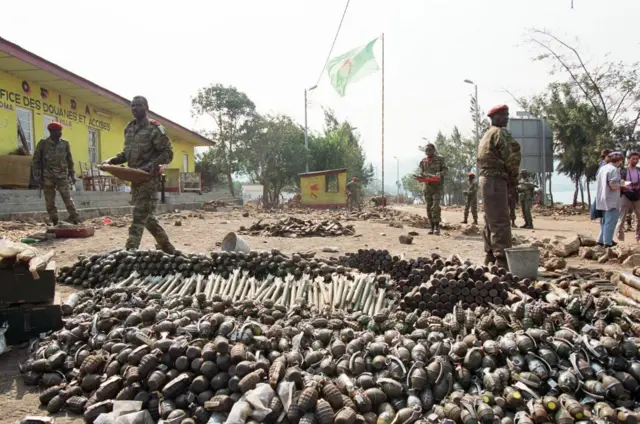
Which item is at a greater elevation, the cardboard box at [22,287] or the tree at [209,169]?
the tree at [209,169]

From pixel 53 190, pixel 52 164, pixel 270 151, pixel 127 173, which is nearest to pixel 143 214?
pixel 127 173

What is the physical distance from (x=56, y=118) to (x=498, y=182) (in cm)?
1633

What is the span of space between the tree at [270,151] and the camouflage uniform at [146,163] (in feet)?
80.5

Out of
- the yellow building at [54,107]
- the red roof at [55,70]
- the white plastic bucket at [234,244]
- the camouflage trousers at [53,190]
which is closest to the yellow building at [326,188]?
the yellow building at [54,107]

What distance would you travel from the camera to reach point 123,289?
4555 mm

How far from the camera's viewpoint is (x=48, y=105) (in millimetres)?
16203

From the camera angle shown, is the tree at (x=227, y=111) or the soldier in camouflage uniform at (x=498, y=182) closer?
the soldier in camouflage uniform at (x=498, y=182)

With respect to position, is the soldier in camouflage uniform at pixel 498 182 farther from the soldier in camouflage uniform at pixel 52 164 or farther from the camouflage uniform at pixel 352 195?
the camouflage uniform at pixel 352 195

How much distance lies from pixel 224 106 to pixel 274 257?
1099 inches

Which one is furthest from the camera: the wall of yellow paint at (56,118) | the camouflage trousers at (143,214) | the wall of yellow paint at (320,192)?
the wall of yellow paint at (320,192)

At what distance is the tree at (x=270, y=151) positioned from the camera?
3191 centimetres

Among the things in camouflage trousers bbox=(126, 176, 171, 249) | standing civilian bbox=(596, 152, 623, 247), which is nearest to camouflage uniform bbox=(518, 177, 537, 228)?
standing civilian bbox=(596, 152, 623, 247)

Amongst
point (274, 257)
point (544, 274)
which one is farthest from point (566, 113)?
point (274, 257)

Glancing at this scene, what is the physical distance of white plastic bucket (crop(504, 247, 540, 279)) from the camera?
527 cm
